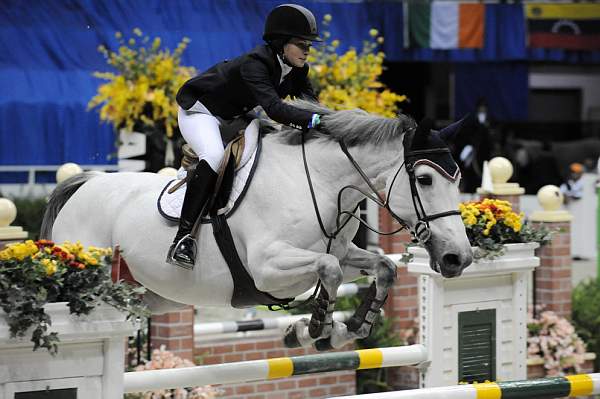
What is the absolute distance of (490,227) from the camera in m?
5.86

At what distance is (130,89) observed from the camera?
31.6 ft

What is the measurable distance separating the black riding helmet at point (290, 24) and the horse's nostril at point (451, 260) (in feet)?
3.53

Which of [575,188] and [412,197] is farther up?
[575,188]

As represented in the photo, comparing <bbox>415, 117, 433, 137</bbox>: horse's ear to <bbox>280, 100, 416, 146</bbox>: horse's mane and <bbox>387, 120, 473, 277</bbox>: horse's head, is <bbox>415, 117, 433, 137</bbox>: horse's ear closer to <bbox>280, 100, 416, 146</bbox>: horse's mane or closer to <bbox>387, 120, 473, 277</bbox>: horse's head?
<bbox>387, 120, 473, 277</bbox>: horse's head

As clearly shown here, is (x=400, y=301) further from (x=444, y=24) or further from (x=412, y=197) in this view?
(x=444, y=24)

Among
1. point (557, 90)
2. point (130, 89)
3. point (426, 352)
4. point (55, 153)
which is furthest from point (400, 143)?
point (557, 90)

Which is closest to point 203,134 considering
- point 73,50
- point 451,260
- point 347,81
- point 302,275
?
point 302,275

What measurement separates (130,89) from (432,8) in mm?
8374

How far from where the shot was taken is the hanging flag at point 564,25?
18391mm

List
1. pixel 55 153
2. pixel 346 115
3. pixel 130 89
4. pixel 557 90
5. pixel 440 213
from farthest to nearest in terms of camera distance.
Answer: pixel 557 90
pixel 55 153
pixel 130 89
pixel 346 115
pixel 440 213

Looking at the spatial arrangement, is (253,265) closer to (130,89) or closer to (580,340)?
(580,340)

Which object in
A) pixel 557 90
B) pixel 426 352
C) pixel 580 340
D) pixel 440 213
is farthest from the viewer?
pixel 557 90

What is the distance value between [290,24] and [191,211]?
869mm

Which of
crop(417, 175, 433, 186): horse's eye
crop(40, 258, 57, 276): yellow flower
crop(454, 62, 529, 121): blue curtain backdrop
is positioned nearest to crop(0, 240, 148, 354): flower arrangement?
crop(40, 258, 57, 276): yellow flower
